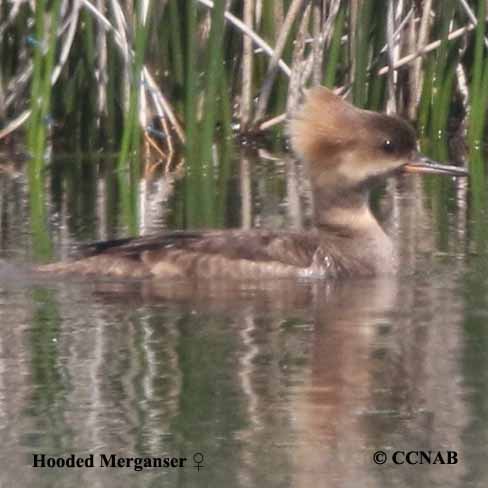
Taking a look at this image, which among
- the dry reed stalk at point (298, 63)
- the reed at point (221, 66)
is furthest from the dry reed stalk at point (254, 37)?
the dry reed stalk at point (298, 63)

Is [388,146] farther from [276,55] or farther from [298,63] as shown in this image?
[276,55]

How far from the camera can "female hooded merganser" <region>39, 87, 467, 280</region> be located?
7.20 meters

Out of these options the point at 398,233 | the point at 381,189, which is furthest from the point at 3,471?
the point at 381,189

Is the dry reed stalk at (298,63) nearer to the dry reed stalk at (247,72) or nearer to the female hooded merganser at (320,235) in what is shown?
the dry reed stalk at (247,72)

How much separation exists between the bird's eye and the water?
0.46 metres

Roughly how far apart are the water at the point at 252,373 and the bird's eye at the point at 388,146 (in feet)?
1.50

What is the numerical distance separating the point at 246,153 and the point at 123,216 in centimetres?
291

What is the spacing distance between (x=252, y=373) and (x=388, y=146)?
2372mm

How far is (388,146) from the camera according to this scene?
7.70 meters

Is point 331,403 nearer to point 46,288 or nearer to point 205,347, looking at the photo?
point 205,347

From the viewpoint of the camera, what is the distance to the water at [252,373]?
464cm

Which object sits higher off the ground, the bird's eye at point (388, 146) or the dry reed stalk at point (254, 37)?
the dry reed stalk at point (254, 37)

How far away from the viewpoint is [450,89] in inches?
447

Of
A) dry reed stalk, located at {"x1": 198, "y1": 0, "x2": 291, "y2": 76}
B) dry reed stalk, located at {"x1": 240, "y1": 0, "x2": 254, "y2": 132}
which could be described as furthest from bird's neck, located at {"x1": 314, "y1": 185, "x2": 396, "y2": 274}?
dry reed stalk, located at {"x1": 240, "y1": 0, "x2": 254, "y2": 132}
